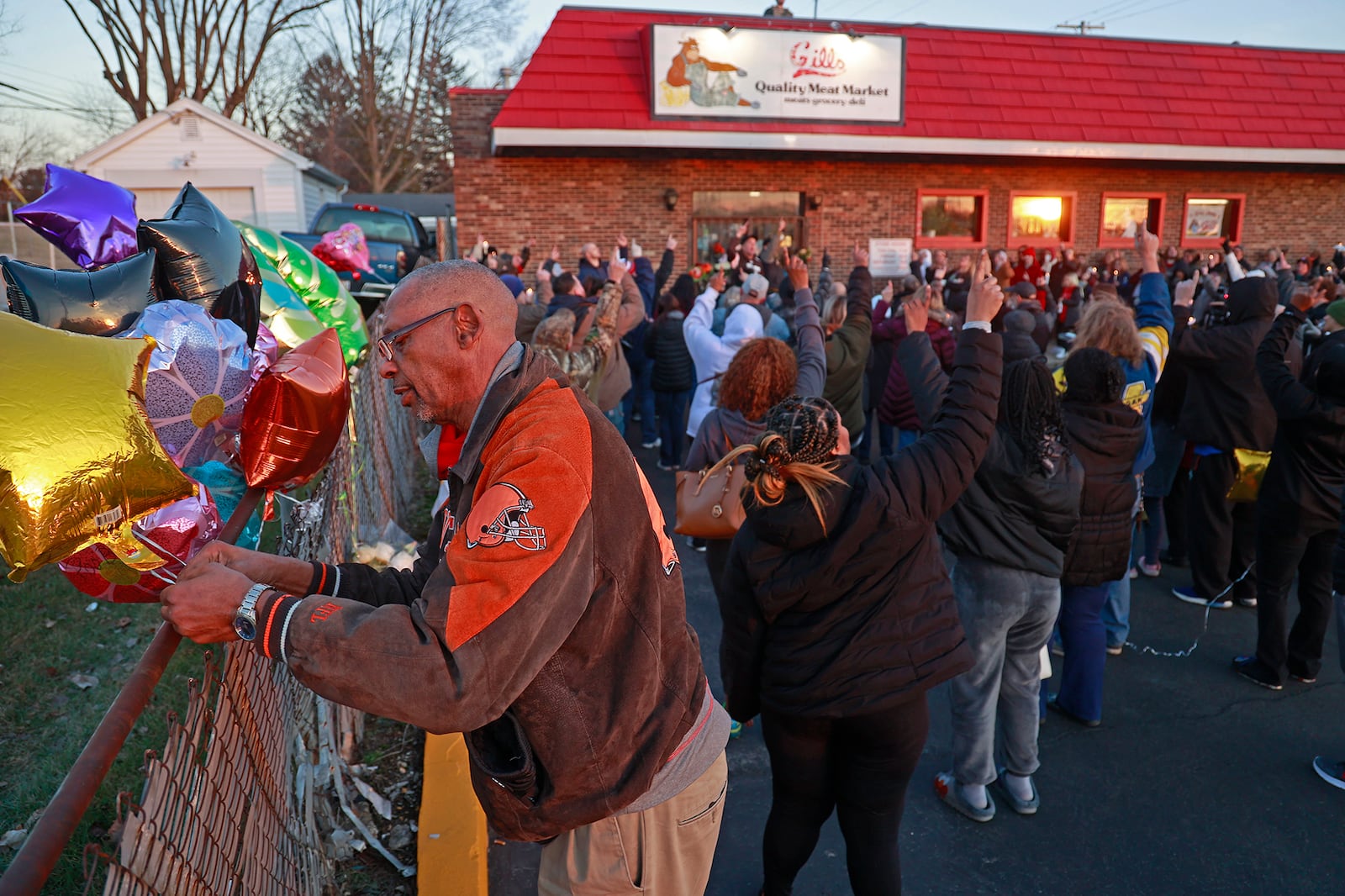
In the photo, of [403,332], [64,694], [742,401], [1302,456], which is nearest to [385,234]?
[64,694]

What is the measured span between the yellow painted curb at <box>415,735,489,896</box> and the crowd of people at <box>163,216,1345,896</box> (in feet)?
3.55

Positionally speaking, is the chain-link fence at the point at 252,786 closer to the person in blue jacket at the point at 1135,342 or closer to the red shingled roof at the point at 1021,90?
the person in blue jacket at the point at 1135,342

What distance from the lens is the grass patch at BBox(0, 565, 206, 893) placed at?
358 centimetres

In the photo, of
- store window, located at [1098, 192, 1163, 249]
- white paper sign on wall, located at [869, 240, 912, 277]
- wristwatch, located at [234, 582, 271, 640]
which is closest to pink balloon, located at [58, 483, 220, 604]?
wristwatch, located at [234, 582, 271, 640]

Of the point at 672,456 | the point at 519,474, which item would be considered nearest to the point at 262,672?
the point at 519,474

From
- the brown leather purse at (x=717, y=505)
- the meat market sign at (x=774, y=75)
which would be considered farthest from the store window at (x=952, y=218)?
the brown leather purse at (x=717, y=505)

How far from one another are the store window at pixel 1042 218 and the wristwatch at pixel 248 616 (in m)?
19.8

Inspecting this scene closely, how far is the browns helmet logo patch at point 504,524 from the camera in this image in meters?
1.60

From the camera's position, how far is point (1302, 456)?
4.75 m

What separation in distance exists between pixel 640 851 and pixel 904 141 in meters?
17.1

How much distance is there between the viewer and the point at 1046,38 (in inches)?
752

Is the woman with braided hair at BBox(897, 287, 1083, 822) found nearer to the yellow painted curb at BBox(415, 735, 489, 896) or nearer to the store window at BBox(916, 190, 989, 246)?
the yellow painted curb at BBox(415, 735, 489, 896)

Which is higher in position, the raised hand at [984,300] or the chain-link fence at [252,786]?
the raised hand at [984,300]

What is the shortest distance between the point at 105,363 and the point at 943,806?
353cm
